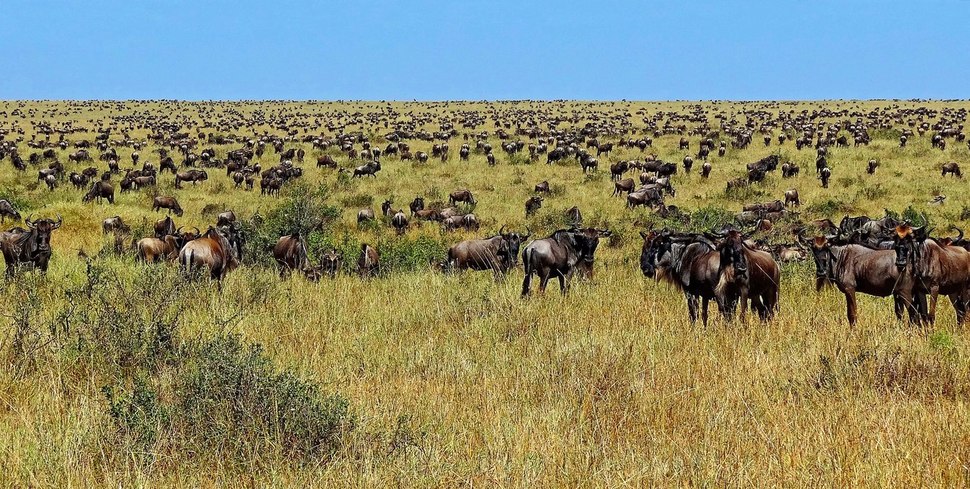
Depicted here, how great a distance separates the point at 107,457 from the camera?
416 centimetres

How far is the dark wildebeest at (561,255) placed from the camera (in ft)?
37.4

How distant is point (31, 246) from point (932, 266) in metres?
13.7

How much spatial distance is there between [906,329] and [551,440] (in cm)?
496

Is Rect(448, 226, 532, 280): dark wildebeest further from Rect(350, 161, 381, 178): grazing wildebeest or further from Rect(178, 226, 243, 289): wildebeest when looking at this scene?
Rect(350, 161, 381, 178): grazing wildebeest

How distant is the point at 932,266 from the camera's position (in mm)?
8141

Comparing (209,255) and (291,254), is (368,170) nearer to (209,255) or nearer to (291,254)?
(291,254)

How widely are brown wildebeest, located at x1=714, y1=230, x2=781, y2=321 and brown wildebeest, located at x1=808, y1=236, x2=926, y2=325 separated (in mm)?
858

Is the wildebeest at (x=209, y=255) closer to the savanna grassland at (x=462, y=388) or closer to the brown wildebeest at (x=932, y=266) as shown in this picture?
the savanna grassland at (x=462, y=388)

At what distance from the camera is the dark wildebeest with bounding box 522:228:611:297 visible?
1139 centimetres

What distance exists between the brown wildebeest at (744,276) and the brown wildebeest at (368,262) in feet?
22.8

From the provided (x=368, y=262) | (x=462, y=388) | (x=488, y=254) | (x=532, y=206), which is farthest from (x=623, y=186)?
(x=462, y=388)

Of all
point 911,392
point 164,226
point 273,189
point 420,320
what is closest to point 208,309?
point 420,320

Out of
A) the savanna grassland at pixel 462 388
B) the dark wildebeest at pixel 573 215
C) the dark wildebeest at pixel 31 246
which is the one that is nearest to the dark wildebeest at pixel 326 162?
the dark wildebeest at pixel 573 215

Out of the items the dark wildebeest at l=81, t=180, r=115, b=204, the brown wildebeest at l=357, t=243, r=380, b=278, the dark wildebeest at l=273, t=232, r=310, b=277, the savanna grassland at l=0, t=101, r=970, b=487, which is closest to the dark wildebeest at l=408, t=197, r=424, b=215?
the brown wildebeest at l=357, t=243, r=380, b=278
